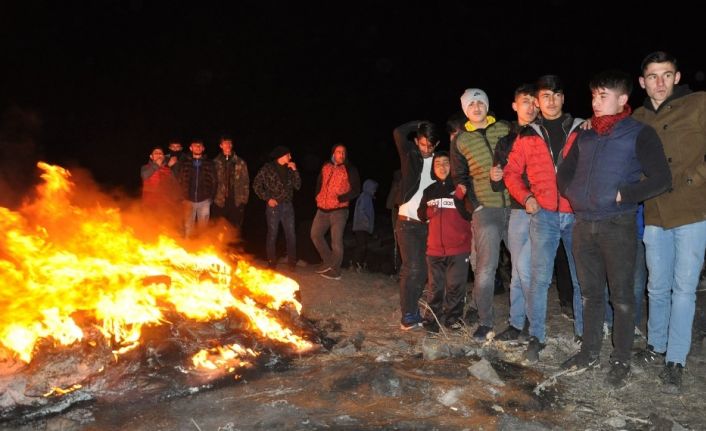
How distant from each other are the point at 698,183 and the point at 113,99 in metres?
49.1

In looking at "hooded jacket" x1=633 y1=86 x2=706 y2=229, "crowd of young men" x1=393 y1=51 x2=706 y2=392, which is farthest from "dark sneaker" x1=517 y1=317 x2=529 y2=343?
"hooded jacket" x1=633 y1=86 x2=706 y2=229

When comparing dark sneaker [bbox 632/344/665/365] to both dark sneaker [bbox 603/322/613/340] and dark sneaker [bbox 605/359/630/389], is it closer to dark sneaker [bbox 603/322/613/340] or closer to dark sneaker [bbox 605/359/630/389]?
dark sneaker [bbox 605/359/630/389]

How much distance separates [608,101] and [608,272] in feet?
5.07

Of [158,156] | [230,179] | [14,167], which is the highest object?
[158,156]

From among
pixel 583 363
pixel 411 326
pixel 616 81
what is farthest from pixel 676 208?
pixel 411 326

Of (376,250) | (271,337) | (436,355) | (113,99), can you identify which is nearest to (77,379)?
(271,337)

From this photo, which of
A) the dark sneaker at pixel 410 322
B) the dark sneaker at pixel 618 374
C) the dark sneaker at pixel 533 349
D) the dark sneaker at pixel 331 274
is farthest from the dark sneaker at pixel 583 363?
the dark sneaker at pixel 331 274

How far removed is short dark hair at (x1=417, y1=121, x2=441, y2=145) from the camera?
6914 mm

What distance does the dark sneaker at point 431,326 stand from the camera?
6.97 metres

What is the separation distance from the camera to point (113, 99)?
155ft

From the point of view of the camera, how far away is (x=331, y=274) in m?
10.5

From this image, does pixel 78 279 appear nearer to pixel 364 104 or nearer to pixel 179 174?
pixel 179 174

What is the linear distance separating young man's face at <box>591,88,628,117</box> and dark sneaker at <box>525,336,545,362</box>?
2361mm

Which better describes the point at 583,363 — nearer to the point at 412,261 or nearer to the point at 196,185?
the point at 412,261
